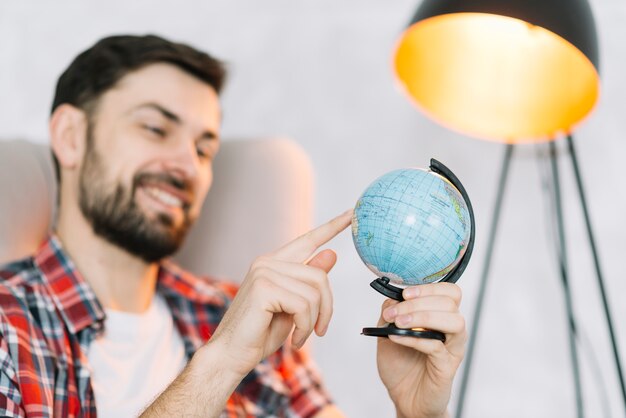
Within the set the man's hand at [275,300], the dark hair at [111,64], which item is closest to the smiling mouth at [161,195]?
the dark hair at [111,64]

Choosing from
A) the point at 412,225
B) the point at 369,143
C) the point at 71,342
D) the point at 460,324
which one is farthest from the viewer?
the point at 369,143

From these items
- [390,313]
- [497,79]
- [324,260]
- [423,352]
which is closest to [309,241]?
[324,260]

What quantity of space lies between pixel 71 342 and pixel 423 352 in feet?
2.28

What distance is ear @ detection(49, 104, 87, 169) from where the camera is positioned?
5.07ft

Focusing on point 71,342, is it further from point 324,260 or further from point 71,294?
point 324,260

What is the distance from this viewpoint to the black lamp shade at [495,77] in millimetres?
1581

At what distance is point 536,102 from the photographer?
166cm

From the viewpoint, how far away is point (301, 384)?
5.17 feet

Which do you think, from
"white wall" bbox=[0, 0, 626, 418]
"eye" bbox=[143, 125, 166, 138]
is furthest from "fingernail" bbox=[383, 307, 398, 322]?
"white wall" bbox=[0, 0, 626, 418]

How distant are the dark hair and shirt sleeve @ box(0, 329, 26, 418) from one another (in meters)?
0.58

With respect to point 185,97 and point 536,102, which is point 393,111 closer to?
point 536,102

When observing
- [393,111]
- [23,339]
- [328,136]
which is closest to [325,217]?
[328,136]

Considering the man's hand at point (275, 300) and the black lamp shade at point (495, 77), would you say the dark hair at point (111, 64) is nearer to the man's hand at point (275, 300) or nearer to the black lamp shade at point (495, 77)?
the black lamp shade at point (495, 77)

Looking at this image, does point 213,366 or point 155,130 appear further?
point 155,130
